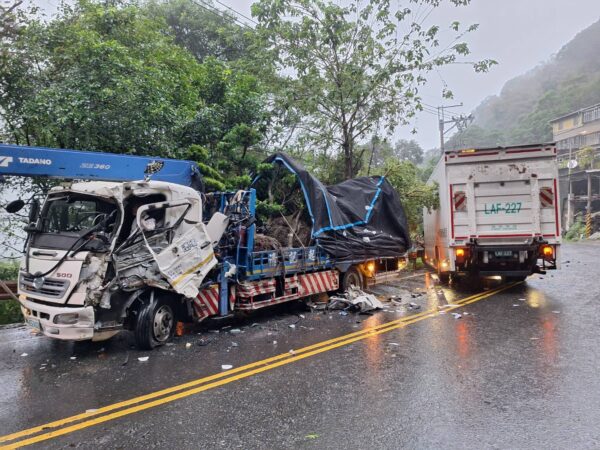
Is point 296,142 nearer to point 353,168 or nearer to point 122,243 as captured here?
point 353,168

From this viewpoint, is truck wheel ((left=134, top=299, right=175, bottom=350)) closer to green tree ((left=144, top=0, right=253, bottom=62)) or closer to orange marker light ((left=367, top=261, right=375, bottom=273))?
orange marker light ((left=367, top=261, right=375, bottom=273))

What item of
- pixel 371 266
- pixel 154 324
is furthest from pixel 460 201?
pixel 154 324

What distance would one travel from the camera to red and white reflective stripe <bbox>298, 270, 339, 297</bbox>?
28.9ft

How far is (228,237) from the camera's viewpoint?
7715 mm

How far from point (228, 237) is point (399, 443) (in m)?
4.95

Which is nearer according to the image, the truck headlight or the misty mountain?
the truck headlight

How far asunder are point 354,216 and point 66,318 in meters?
6.47

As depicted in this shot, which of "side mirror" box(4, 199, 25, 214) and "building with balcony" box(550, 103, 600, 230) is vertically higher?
"building with balcony" box(550, 103, 600, 230)

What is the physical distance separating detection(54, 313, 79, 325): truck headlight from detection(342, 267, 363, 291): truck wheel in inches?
235

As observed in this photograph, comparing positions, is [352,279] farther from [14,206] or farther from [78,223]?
[14,206]

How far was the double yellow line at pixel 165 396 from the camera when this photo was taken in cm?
377

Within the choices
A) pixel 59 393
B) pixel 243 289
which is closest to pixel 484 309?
pixel 243 289

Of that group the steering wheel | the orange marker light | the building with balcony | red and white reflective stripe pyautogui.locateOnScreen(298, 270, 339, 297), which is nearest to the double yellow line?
red and white reflective stripe pyautogui.locateOnScreen(298, 270, 339, 297)

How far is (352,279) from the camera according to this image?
10.4 metres
